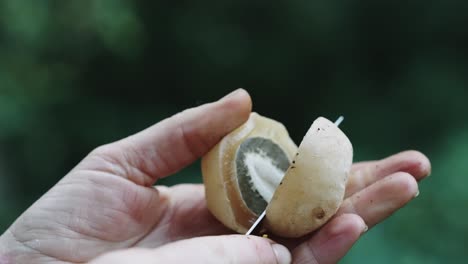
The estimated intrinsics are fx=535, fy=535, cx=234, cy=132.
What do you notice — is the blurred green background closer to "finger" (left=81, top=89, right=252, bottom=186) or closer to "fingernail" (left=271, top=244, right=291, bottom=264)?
"finger" (left=81, top=89, right=252, bottom=186)

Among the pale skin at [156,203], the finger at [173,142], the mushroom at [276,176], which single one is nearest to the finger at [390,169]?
the pale skin at [156,203]

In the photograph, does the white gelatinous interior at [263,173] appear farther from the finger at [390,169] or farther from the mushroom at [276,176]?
the finger at [390,169]

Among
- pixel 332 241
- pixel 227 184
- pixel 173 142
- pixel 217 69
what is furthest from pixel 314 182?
pixel 217 69

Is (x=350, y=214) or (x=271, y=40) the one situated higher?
(x=271, y=40)

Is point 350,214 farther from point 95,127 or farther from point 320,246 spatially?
point 95,127

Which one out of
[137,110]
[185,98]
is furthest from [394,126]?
[137,110]

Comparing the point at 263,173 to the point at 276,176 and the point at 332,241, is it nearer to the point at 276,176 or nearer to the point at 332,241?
the point at 276,176

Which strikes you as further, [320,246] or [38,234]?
[38,234]
